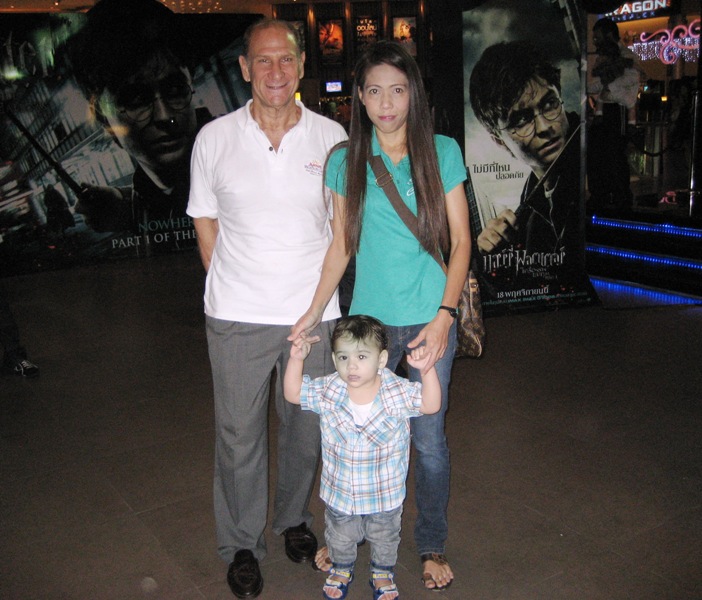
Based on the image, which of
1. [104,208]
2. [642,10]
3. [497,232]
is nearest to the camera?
[497,232]

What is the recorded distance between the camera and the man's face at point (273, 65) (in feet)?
7.79

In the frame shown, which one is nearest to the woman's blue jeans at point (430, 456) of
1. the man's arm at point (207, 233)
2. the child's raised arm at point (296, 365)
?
the child's raised arm at point (296, 365)

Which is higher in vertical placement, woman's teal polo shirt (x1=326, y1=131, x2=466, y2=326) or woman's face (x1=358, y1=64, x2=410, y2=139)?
woman's face (x1=358, y1=64, x2=410, y2=139)

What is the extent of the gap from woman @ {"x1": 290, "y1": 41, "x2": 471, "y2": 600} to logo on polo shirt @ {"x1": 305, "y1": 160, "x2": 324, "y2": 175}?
6cm

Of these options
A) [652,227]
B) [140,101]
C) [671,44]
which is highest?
[671,44]

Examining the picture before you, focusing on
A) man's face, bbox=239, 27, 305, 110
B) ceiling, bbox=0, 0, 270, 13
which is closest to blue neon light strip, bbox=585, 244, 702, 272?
man's face, bbox=239, 27, 305, 110

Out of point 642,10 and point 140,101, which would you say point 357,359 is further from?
point 642,10

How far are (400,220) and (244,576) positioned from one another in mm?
1249

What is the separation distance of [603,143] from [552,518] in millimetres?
6459

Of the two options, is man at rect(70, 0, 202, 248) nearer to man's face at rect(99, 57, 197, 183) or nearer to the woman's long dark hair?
man's face at rect(99, 57, 197, 183)

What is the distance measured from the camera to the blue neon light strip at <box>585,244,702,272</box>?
6.70 meters

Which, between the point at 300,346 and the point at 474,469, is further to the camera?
the point at 474,469

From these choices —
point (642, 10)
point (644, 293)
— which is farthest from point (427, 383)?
point (642, 10)

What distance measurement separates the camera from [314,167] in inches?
96.0
